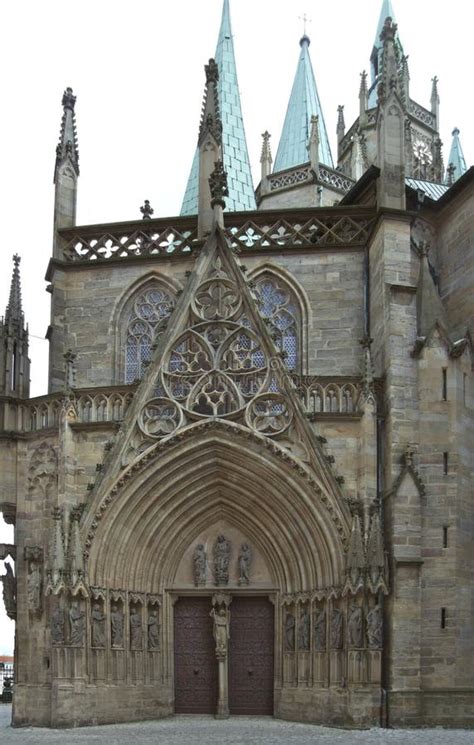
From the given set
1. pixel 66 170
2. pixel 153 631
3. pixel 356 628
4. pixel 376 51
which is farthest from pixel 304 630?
pixel 376 51

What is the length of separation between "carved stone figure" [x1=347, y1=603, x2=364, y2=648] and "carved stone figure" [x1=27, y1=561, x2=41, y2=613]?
535 centimetres

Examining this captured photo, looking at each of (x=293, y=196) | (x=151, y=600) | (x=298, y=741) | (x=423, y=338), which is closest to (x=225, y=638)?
(x=151, y=600)

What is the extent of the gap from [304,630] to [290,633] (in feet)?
1.24

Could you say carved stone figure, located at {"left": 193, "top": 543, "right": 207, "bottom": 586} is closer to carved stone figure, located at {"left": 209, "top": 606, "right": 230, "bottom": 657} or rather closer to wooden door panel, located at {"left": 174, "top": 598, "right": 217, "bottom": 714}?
wooden door panel, located at {"left": 174, "top": 598, "right": 217, "bottom": 714}

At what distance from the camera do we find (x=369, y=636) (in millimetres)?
17766

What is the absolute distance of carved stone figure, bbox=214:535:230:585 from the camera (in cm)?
2017

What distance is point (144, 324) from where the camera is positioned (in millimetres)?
22062

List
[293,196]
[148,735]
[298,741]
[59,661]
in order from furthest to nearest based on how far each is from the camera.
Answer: [293,196] → [59,661] → [148,735] → [298,741]

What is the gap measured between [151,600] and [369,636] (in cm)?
415

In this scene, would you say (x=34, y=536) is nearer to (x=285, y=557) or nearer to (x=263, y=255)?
(x=285, y=557)

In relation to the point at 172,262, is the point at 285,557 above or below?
below

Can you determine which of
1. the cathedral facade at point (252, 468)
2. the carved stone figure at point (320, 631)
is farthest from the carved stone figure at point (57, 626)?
the carved stone figure at point (320, 631)

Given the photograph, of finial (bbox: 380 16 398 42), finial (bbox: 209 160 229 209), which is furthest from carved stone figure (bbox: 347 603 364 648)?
finial (bbox: 380 16 398 42)

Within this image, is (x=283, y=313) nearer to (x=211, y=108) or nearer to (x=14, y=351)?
(x=211, y=108)
